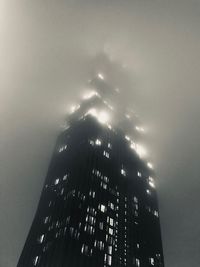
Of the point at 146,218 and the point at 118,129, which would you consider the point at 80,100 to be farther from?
the point at 146,218

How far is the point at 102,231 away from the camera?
94812mm

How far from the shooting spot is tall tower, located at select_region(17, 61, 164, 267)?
88.6 metres

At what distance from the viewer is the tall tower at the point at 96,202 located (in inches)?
3489

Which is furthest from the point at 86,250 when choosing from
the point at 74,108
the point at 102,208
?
the point at 74,108

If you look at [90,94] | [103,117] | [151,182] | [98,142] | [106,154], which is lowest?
A: [106,154]

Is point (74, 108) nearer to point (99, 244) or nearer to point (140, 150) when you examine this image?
point (140, 150)

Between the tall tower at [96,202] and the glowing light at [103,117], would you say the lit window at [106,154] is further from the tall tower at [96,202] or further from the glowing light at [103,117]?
the glowing light at [103,117]

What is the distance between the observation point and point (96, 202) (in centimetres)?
10144

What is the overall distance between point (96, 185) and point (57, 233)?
2376 cm

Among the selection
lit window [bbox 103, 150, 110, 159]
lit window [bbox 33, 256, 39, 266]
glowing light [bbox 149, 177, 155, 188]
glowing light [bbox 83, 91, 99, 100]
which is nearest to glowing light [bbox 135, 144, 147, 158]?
glowing light [bbox 149, 177, 155, 188]

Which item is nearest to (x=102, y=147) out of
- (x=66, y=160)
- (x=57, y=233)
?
(x=66, y=160)

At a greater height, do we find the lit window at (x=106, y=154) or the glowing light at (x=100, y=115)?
the glowing light at (x=100, y=115)

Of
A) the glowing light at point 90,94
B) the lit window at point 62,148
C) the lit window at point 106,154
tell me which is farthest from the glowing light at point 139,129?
the lit window at point 62,148

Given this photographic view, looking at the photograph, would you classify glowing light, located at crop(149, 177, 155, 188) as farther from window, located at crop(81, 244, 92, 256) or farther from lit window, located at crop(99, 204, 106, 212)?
window, located at crop(81, 244, 92, 256)
